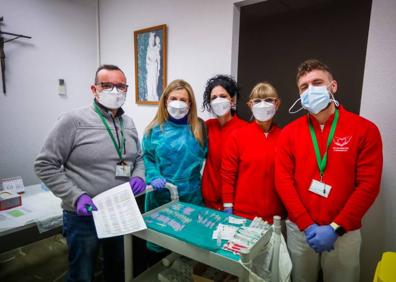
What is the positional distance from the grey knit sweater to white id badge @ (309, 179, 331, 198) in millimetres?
1007

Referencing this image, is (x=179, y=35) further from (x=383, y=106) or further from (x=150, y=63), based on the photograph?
(x=383, y=106)

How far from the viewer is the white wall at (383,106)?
1.45 m

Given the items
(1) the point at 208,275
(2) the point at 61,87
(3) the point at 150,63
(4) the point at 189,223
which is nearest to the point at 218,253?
(4) the point at 189,223

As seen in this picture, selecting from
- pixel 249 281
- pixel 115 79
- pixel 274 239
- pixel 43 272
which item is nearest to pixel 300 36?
pixel 115 79

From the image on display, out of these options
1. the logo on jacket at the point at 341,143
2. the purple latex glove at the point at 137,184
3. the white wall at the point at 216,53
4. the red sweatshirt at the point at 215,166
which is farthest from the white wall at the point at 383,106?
the purple latex glove at the point at 137,184

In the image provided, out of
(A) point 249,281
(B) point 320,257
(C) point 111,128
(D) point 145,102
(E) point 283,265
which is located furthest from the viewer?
(D) point 145,102

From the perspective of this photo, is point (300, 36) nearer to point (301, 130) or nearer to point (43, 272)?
point (301, 130)

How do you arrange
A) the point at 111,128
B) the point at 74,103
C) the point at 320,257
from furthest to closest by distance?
the point at 74,103
the point at 111,128
the point at 320,257

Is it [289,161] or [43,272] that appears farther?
[43,272]

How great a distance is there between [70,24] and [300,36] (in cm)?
266

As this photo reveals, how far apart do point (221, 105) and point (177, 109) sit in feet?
0.94

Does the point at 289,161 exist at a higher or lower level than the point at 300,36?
lower

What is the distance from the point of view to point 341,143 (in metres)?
1.18

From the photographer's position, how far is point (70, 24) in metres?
2.86
